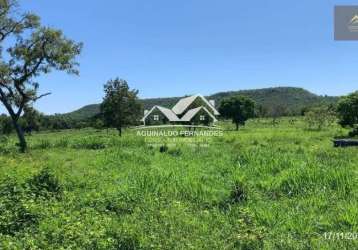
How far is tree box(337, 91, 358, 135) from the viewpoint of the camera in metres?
42.0

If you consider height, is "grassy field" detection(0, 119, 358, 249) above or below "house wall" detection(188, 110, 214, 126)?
below

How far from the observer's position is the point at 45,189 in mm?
9945

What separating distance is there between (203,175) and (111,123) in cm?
3326

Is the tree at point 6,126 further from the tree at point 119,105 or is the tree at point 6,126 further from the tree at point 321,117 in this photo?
the tree at point 321,117

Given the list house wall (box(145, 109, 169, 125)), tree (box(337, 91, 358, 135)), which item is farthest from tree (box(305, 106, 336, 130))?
house wall (box(145, 109, 169, 125))

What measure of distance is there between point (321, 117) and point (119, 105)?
1163 inches

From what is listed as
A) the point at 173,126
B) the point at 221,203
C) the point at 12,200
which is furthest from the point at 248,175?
the point at 173,126

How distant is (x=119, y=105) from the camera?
142ft

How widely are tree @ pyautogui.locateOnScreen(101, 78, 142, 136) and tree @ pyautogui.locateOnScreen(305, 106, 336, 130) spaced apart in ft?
90.7

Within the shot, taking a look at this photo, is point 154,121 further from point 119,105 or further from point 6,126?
point 6,126

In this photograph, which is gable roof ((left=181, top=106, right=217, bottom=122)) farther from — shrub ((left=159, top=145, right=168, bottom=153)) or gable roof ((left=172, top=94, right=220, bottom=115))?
shrub ((left=159, top=145, right=168, bottom=153))

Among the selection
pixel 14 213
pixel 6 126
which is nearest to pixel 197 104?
pixel 14 213

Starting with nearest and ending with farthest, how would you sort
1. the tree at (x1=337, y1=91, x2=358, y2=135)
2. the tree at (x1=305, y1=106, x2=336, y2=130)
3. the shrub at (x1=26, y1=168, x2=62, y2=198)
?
the shrub at (x1=26, y1=168, x2=62, y2=198) → the tree at (x1=337, y1=91, x2=358, y2=135) → the tree at (x1=305, y1=106, x2=336, y2=130)

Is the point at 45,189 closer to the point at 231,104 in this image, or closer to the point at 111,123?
the point at 111,123
